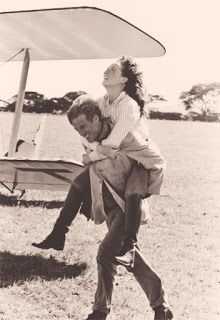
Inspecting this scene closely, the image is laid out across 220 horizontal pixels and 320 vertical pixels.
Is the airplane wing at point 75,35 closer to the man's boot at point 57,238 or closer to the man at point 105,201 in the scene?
the man at point 105,201

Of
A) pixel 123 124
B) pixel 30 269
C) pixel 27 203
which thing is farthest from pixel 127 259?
pixel 27 203

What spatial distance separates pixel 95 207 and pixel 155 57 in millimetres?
2734

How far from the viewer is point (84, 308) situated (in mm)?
3207

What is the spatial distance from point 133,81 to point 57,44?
315 cm

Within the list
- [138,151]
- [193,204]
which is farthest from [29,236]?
[193,204]

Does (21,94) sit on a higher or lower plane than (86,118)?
higher

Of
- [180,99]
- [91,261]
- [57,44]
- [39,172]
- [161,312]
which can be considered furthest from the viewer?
[180,99]

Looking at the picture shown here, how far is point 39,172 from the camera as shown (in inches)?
218

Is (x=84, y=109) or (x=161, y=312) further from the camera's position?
(x=161, y=312)

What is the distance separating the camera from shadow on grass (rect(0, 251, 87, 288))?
3726 millimetres

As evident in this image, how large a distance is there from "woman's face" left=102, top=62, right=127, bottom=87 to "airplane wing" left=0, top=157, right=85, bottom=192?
2528 mm

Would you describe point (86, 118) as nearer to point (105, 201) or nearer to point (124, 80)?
point (124, 80)

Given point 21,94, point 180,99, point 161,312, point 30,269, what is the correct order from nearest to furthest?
1. point 161,312
2. point 30,269
3. point 21,94
4. point 180,99

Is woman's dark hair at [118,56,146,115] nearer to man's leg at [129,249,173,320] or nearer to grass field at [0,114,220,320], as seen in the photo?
man's leg at [129,249,173,320]
